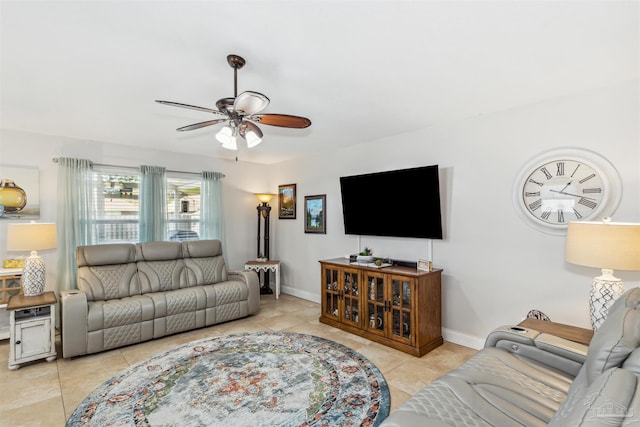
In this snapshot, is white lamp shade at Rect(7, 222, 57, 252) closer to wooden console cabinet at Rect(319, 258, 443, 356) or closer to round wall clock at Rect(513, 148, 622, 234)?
wooden console cabinet at Rect(319, 258, 443, 356)

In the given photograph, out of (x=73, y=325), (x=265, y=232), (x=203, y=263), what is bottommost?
(x=73, y=325)

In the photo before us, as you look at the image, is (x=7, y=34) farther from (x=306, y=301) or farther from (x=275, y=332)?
(x=306, y=301)

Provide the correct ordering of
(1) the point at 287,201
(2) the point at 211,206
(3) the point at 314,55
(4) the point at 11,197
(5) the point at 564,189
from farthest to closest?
(1) the point at 287,201, (2) the point at 211,206, (4) the point at 11,197, (5) the point at 564,189, (3) the point at 314,55

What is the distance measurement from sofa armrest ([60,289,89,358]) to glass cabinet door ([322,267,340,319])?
103 inches

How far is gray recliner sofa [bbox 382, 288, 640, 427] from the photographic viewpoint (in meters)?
0.90

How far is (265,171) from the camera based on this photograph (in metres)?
6.03

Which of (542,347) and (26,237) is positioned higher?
(26,237)

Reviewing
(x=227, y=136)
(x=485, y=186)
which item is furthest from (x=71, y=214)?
(x=485, y=186)

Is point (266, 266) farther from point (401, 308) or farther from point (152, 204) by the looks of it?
point (401, 308)

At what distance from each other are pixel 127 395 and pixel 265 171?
430 cm

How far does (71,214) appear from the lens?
3963 millimetres

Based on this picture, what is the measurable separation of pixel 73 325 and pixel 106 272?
2.71 feet

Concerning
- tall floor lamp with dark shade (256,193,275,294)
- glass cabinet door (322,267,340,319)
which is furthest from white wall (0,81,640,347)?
tall floor lamp with dark shade (256,193,275,294)

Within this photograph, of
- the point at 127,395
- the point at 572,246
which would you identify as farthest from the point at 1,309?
the point at 572,246
